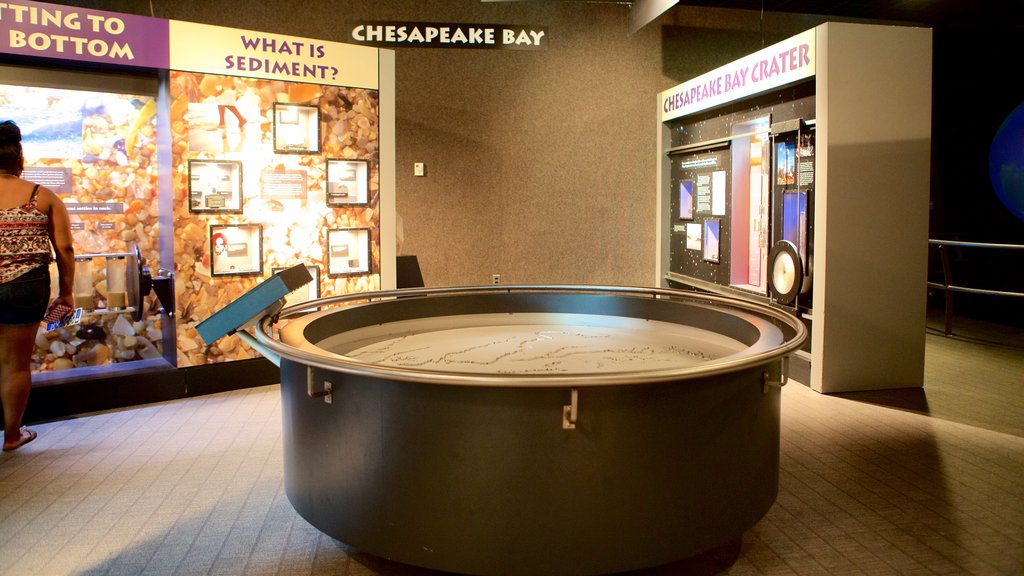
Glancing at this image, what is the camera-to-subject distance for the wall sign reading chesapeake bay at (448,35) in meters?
7.10

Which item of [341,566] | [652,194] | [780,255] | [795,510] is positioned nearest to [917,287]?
[780,255]

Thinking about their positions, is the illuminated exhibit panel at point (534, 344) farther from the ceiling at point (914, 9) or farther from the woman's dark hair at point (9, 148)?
the ceiling at point (914, 9)

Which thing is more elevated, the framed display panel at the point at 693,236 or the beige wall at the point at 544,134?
the beige wall at the point at 544,134

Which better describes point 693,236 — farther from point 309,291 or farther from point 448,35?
point 309,291

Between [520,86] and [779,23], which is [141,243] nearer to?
[520,86]

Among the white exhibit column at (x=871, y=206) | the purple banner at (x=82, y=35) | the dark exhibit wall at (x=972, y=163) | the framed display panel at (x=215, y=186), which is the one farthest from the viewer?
the dark exhibit wall at (x=972, y=163)

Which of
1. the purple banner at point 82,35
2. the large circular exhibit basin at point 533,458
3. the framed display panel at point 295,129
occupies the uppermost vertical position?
the purple banner at point 82,35

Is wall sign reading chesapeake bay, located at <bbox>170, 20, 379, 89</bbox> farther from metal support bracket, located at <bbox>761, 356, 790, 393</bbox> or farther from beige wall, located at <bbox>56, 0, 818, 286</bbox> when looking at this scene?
metal support bracket, located at <bbox>761, 356, 790, 393</bbox>

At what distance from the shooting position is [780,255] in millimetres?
5512

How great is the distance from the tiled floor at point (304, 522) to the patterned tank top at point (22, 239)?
0.97m

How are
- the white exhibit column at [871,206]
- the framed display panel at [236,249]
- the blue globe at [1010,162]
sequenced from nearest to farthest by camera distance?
the white exhibit column at [871,206]
the framed display panel at [236,249]
the blue globe at [1010,162]

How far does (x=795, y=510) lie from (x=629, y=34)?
566cm

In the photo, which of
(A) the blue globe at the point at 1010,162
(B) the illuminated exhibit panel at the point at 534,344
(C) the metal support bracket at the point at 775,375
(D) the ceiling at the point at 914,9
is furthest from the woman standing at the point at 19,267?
(A) the blue globe at the point at 1010,162

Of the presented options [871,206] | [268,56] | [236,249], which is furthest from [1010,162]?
[236,249]
